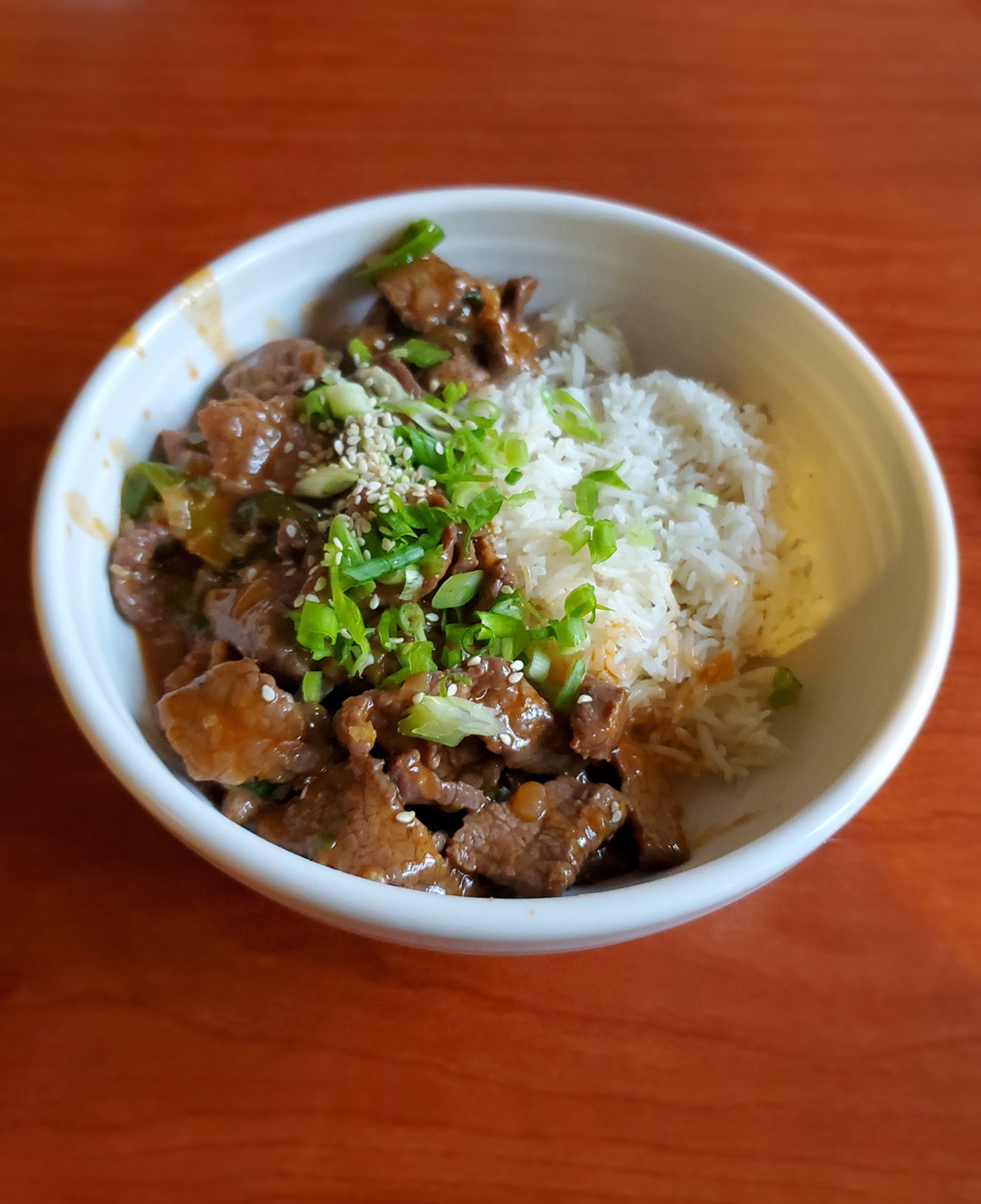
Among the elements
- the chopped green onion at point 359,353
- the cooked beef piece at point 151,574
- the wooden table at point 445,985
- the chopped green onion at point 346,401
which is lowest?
the wooden table at point 445,985

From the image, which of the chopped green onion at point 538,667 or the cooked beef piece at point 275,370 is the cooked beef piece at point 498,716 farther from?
the cooked beef piece at point 275,370

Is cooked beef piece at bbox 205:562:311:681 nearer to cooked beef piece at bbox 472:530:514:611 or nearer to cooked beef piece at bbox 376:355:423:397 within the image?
cooked beef piece at bbox 472:530:514:611

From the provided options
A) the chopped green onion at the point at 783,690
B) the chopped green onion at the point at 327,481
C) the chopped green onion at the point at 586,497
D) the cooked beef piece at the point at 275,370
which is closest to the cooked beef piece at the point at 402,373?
the cooked beef piece at the point at 275,370

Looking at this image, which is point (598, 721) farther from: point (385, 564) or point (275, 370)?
point (275, 370)

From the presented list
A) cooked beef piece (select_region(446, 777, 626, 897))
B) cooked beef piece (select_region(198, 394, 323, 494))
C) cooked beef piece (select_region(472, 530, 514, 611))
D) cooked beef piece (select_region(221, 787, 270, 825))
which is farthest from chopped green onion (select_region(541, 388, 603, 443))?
cooked beef piece (select_region(221, 787, 270, 825))

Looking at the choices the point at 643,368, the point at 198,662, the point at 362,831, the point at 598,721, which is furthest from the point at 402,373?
the point at 362,831
